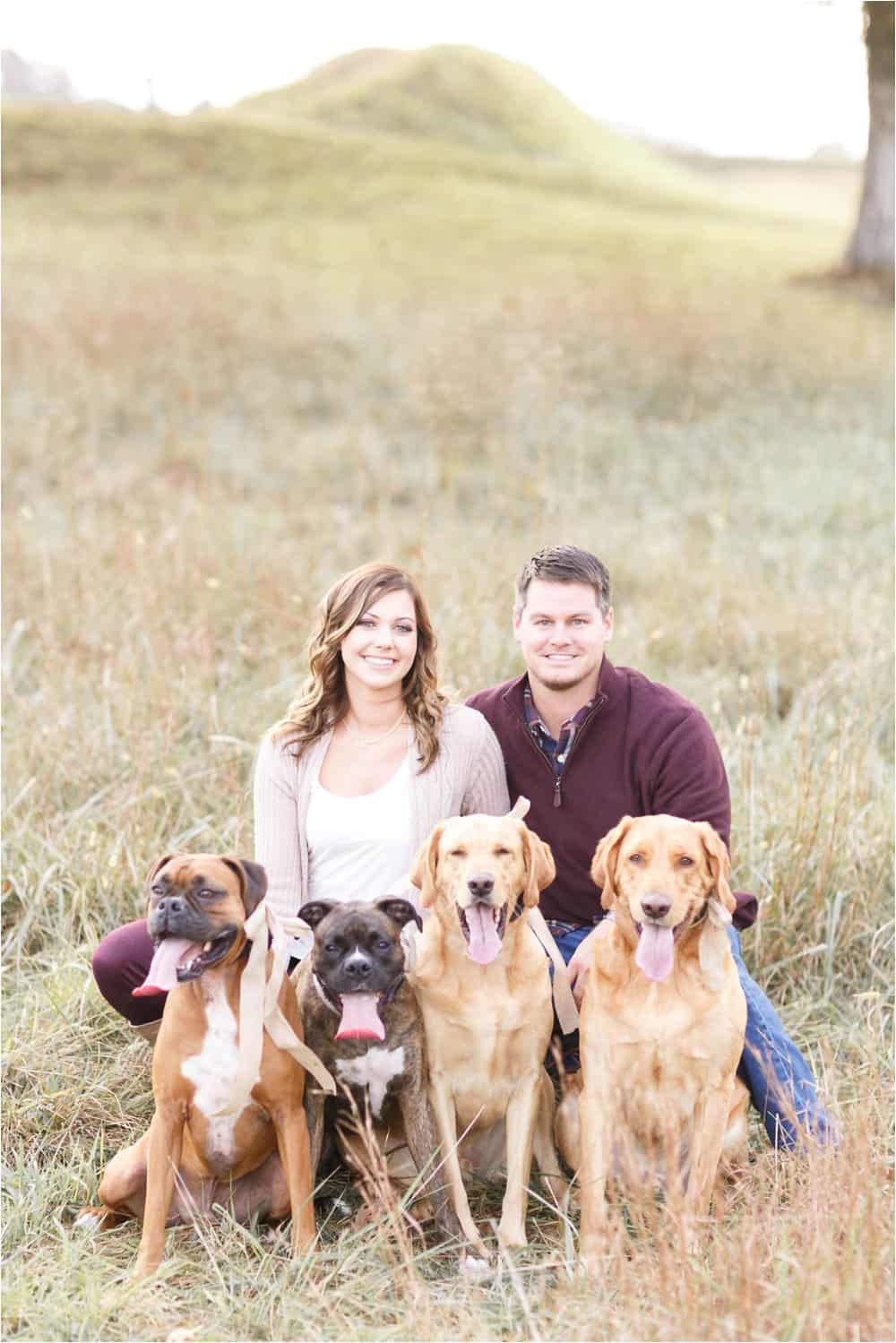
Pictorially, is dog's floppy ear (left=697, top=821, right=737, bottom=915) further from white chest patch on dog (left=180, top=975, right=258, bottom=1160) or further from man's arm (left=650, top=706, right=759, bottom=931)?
white chest patch on dog (left=180, top=975, right=258, bottom=1160)

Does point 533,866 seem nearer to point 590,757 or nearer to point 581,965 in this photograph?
point 581,965

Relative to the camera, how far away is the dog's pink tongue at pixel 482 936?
315 cm

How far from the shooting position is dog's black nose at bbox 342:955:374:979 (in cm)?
311

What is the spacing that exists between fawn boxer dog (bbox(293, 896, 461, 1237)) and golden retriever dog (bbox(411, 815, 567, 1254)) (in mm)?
48

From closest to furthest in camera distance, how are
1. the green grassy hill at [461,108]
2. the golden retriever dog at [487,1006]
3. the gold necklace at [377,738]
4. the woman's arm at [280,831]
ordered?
1. the golden retriever dog at [487,1006]
2. the woman's arm at [280,831]
3. the gold necklace at [377,738]
4. the green grassy hill at [461,108]

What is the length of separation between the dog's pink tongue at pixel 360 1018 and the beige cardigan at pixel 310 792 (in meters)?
0.58

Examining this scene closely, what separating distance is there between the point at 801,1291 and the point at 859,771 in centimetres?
287

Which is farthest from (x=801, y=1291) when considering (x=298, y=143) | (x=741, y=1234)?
(x=298, y=143)

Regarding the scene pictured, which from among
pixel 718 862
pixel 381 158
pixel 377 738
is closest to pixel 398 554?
pixel 377 738

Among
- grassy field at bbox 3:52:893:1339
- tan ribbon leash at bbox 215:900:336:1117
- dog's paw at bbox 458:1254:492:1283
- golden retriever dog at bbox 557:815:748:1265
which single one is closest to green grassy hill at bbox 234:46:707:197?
grassy field at bbox 3:52:893:1339

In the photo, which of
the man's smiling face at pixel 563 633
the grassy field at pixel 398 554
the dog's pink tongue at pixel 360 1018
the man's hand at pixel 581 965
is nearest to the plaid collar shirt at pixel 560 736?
the man's smiling face at pixel 563 633

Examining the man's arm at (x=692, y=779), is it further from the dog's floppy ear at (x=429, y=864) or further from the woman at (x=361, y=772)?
the dog's floppy ear at (x=429, y=864)

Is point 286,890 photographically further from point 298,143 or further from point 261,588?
point 298,143

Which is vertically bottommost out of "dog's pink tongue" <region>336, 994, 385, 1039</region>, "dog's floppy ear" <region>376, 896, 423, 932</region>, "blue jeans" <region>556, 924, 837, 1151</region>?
"blue jeans" <region>556, 924, 837, 1151</region>
